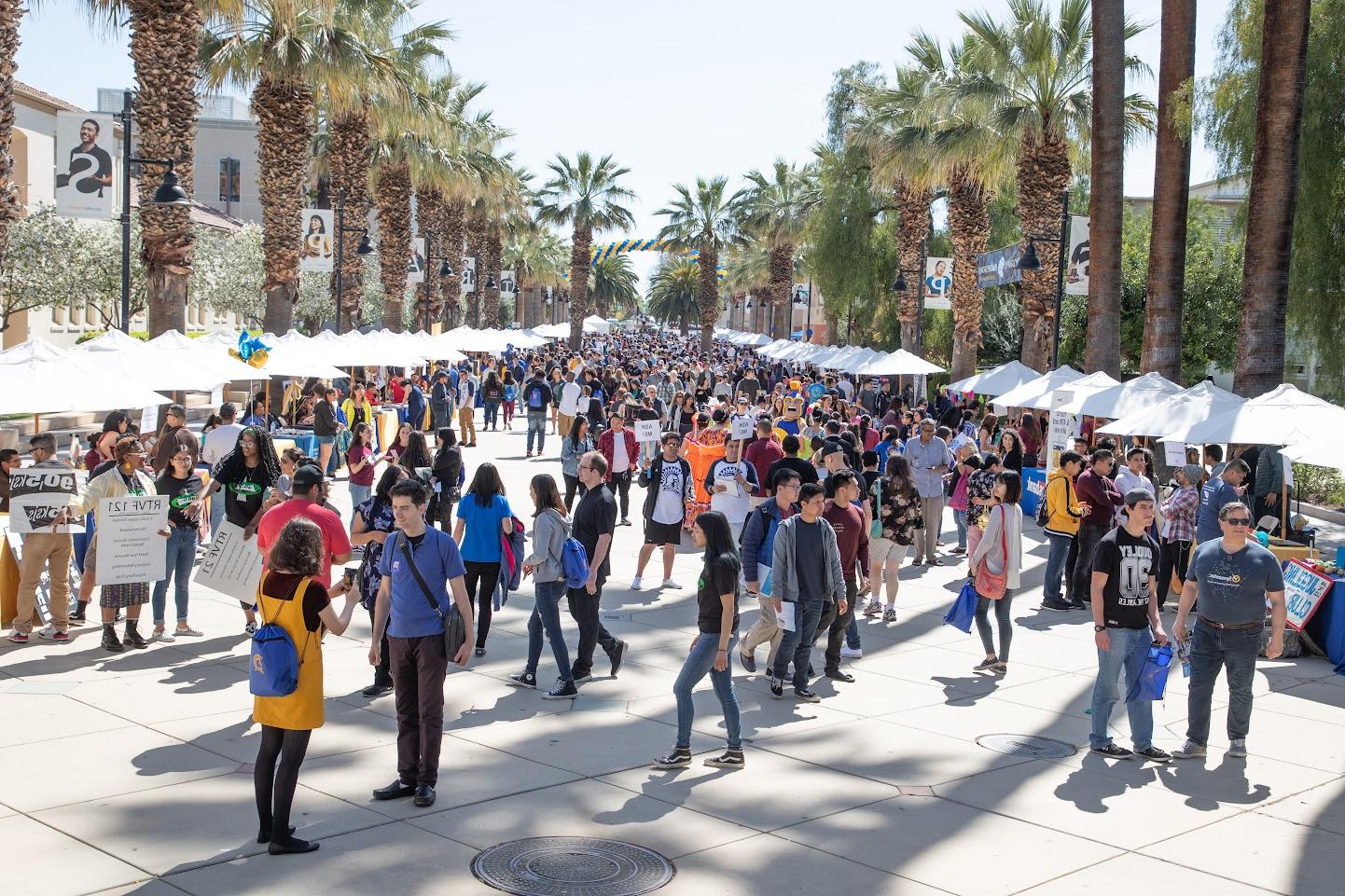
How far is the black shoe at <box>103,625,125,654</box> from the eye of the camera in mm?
9695

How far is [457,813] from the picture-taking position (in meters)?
6.61

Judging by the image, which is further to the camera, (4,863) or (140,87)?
(140,87)

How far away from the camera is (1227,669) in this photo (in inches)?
322

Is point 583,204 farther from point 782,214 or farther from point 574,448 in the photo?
point 574,448

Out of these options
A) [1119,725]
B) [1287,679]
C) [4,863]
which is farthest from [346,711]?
[1287,679]

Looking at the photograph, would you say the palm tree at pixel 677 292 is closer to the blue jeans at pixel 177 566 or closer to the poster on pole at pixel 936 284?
the poster on pole at pixel 936 284

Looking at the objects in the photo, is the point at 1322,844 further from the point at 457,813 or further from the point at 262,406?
the point at 262,406

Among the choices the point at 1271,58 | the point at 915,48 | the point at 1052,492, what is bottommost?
the point at 1052,492

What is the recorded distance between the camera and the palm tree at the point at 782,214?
5712cm

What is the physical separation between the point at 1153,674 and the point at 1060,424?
1038 centimetres

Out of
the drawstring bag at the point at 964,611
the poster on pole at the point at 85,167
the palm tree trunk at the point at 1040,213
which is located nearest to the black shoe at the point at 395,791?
the drawstring bag at the point at 964,611

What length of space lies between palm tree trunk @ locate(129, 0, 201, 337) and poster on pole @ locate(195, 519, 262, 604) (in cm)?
1248

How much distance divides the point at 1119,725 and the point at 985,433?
10517mm

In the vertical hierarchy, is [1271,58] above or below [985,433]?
above
